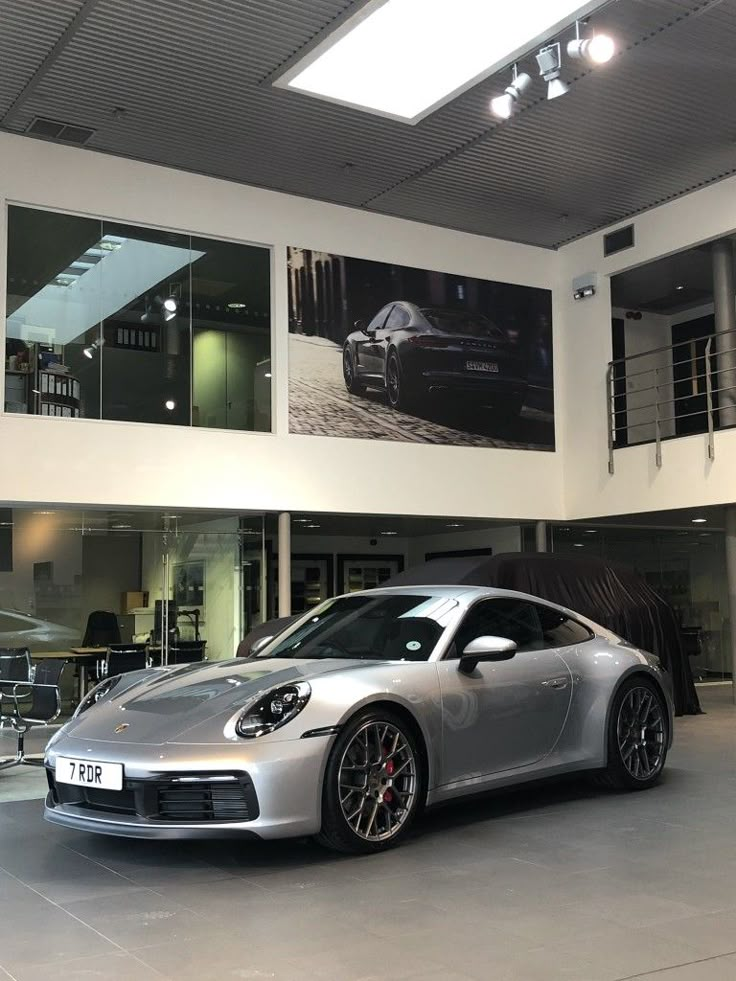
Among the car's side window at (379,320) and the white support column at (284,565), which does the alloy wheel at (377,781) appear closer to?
the white support column at (284,565)

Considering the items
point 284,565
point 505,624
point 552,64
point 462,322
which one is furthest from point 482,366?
point 505,624

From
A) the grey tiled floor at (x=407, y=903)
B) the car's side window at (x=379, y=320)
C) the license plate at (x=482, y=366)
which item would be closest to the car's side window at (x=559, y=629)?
the grey tiled floor at (x=407, y=903)

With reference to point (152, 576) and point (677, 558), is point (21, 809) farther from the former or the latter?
point (677, 558)

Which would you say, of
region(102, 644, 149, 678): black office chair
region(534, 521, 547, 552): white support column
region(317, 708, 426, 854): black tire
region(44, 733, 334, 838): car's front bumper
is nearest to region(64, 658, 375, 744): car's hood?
region(44, 733, 334, 838): car's front bumper

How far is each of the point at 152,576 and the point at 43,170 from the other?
4293 mm

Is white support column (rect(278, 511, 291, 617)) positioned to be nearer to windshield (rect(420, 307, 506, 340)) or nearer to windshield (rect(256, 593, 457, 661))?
windshield (rect(420, 307, 506, 340))

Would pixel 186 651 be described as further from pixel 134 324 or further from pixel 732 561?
pixel 732 561

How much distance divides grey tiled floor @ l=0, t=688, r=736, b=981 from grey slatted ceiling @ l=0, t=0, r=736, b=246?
6322 mm

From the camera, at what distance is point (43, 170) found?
10.5 m

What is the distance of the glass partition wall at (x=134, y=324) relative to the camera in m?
10.4

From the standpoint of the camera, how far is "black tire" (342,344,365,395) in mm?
12156

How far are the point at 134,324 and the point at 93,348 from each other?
1.77ft

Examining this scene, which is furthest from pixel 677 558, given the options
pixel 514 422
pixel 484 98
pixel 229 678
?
pixel 229 678

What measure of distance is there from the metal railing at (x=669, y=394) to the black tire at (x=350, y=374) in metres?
3.24
